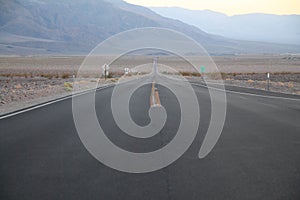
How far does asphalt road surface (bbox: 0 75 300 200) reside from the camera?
5.19 meters

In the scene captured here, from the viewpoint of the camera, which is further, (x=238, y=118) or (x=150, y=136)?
(x=238, y=118)

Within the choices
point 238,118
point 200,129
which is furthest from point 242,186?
point 238,118

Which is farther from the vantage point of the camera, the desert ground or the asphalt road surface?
the desert ground

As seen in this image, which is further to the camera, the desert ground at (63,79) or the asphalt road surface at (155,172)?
the desert ground at (63,79)

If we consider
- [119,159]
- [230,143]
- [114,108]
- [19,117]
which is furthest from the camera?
[114,108]

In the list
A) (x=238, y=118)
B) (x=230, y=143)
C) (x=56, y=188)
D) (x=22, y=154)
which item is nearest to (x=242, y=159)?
(x=230, y=143)

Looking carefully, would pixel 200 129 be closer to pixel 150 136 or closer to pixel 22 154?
pixel 150 136

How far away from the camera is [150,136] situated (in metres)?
9.06

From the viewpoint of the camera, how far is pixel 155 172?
6.14m

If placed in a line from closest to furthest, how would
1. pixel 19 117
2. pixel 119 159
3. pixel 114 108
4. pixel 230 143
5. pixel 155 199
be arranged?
pixel 155 199 → pixel 119 159 → pixel 230 143 → pixel 19 117 → pixel 114 108

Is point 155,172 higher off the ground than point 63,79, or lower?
higher

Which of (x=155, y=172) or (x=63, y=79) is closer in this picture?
(x=155, y=172)

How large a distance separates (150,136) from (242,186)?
150 inches

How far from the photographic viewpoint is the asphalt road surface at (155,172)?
5.19 metres
